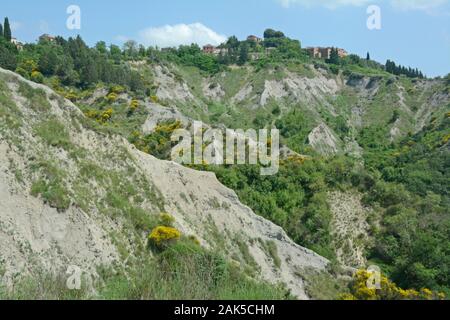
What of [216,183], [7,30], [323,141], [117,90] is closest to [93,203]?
[216,183]

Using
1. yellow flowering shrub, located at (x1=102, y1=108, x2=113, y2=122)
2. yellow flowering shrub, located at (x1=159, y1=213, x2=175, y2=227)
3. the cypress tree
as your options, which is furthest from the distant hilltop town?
yellow flowering shrub, located at (x1=159, y1=213, x2=175, y2=227)

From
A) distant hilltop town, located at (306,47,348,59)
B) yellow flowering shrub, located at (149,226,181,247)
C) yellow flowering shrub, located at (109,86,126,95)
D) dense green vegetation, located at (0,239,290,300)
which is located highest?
distant hilltop town, located at (306,47,348,59)

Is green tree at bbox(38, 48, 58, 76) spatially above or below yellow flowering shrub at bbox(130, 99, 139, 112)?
above

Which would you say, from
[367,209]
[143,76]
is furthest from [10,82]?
[143,76]

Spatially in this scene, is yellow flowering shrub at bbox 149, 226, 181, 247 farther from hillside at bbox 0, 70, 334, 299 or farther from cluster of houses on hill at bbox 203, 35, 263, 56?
cluster of houses on hill at bbox 203, 35, 263, 56

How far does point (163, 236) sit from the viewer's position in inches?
902

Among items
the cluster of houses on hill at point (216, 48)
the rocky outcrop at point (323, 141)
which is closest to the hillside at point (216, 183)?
the rocky outcrop at point (323, 141)

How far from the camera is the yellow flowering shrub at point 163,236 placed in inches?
891

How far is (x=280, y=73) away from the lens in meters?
97.8

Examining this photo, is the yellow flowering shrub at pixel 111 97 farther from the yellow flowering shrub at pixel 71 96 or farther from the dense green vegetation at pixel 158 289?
the dense green vegetation at pixel 158 289

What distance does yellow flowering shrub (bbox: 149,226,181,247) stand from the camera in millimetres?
22641

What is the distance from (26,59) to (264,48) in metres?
77.0

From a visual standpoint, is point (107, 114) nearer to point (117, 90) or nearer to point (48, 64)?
point (117, 90)

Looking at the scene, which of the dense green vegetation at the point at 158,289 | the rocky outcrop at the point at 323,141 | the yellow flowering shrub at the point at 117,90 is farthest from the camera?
the rocky outcrop at the point at 323,141
